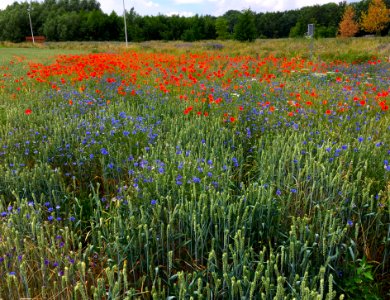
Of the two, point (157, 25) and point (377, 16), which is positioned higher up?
point (157, 25)

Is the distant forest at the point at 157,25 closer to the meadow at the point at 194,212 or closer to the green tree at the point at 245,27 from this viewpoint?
the green tree at the point at 245,27

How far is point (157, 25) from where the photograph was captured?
62781 mm

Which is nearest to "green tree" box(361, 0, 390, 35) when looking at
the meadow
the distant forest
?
the distant forest

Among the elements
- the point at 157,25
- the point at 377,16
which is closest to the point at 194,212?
the point at 377,16

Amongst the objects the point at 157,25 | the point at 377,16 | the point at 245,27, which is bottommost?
the point at 245,27

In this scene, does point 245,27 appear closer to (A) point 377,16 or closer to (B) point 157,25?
(A) point 377,16

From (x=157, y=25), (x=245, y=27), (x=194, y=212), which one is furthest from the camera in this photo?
(x=157, y=25)

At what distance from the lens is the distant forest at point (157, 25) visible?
5853cm

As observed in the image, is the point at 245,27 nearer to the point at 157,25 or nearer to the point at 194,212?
the point at 157,25

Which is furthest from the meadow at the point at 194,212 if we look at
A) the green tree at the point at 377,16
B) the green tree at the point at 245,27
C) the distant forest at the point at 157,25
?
the green tree at the point at 377,16

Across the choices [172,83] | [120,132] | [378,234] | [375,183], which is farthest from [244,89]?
[378,234]

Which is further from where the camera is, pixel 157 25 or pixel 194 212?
A: pixel 157 25

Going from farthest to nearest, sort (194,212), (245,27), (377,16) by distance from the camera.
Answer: (377,16) < (245,27) < (194,212)

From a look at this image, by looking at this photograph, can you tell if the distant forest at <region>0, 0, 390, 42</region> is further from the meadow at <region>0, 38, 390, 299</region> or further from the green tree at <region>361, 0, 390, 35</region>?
the meadow at <region>0, 38, 390, 299</region>
